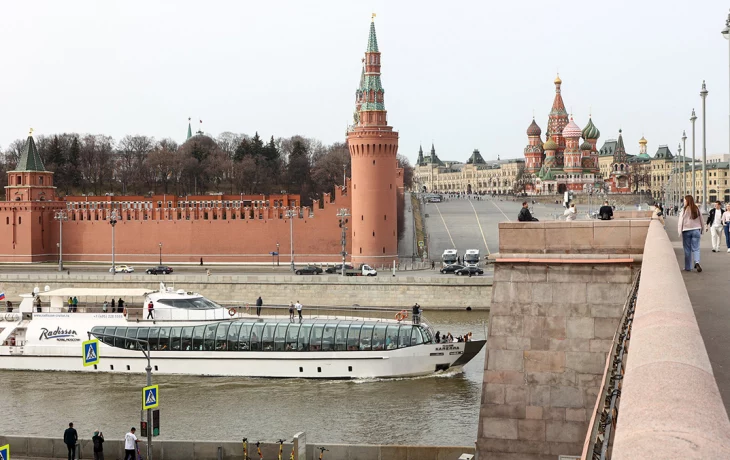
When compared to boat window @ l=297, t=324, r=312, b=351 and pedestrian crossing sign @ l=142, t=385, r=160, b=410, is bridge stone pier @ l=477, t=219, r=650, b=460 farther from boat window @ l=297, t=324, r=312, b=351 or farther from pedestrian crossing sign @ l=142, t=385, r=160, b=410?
boat window @ l=297, t=324, r=312, b=351

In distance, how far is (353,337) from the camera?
93.0 ft

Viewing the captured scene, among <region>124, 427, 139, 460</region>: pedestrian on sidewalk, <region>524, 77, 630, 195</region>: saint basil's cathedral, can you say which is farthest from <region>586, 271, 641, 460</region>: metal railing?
<region>524, 77, 630, 195</region>: saint basil's cathedral

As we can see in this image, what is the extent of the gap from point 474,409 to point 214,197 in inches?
2084

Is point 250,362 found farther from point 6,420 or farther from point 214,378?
point 6,420

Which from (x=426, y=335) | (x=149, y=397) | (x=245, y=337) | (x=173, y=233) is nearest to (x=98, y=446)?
(x=149, y=397)

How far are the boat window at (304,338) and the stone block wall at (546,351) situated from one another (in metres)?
17.2

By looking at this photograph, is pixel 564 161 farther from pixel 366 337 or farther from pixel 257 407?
pixel 257 407

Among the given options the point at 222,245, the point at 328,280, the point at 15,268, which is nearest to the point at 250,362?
the point at 328,280

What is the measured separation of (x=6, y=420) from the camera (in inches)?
942

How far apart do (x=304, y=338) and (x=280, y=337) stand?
780 mm

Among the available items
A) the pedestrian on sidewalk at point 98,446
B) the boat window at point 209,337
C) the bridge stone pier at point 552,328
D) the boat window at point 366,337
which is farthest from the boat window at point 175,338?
the bridge stone pier at point 552,328

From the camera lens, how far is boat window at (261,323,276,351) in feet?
94.3

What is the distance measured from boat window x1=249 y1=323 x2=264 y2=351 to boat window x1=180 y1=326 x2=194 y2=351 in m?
2.06

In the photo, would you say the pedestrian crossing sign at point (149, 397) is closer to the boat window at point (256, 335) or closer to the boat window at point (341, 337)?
the boat window at point (341, 337)
